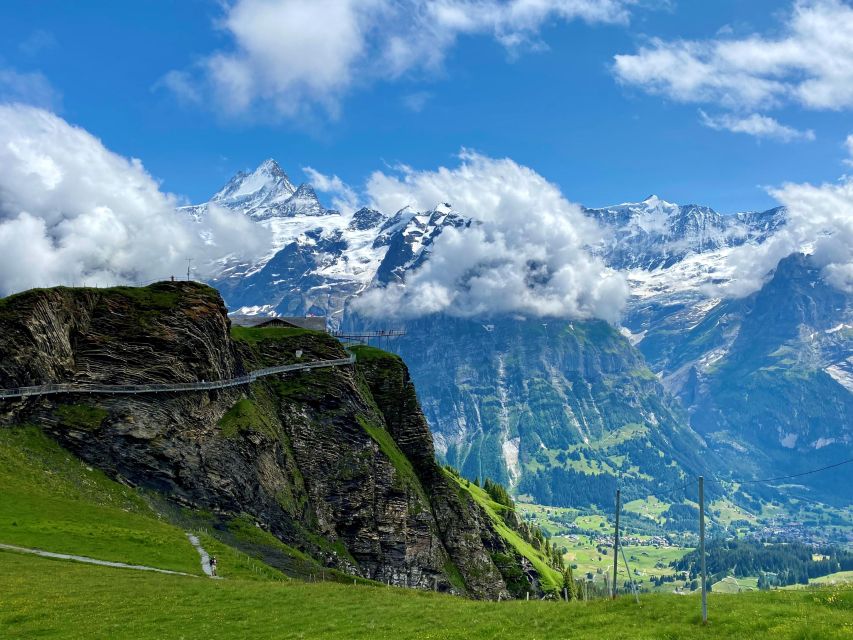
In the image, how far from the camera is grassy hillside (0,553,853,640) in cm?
3806

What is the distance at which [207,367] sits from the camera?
128 m

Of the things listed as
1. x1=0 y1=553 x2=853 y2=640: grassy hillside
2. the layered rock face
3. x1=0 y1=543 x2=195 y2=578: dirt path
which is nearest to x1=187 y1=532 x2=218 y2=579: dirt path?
x1=0 y1=543 x2=195 y2=578: dirt path

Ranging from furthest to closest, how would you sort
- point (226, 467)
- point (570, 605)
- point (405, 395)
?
point (405, 395) → point (226, 467) → point (570, 605)

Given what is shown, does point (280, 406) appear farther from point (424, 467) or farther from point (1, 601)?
point (1, 601)

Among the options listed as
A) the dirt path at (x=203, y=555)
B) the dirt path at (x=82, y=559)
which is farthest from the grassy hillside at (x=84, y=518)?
the dirt path at (x=82, y=559)

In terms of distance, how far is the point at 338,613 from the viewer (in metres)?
51.8

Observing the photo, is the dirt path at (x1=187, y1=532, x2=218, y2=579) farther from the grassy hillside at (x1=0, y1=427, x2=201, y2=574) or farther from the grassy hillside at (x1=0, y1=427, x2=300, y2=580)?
the grassy hillside at (x1=0, y1=427, x2=201, y2=574)

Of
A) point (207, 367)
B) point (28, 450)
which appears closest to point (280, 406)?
point (207, 367)

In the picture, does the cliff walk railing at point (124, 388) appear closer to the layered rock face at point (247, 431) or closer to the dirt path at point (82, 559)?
the layered rock face at point (247, 431)

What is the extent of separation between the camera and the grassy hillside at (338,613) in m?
38.1

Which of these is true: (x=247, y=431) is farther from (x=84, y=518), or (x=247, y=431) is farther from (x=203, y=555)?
(x=203, y=555)

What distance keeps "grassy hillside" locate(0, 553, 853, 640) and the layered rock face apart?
46.2 meters

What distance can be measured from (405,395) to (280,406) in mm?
44746

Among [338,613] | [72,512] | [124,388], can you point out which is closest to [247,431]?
[124,388]
